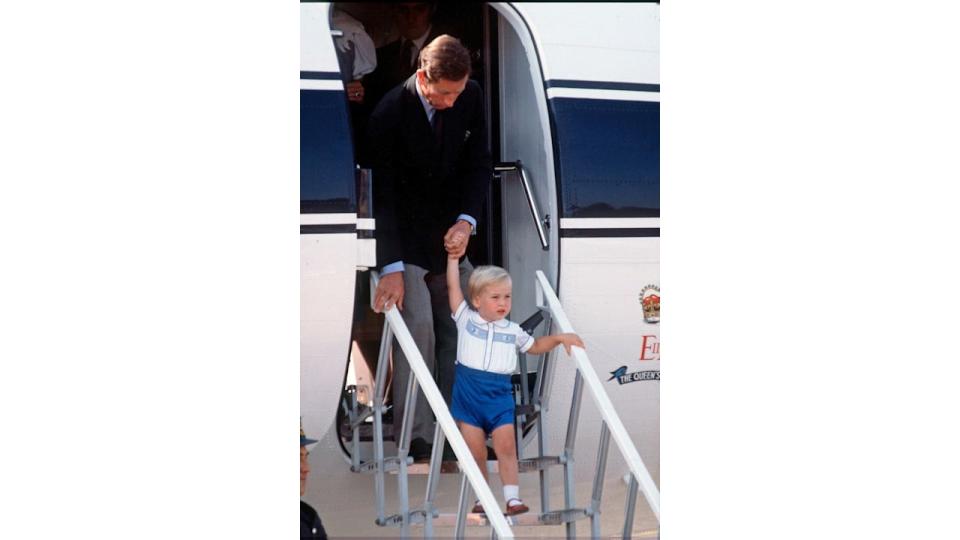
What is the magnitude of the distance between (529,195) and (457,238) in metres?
0.27

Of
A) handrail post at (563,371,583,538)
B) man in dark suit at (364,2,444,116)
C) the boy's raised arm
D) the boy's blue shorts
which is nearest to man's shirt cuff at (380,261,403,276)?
the boy's raised arm

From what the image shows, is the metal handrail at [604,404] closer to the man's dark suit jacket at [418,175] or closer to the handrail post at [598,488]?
the handrail post at [598,488]

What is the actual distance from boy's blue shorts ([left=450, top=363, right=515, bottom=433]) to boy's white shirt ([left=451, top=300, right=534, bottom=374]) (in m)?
0.02

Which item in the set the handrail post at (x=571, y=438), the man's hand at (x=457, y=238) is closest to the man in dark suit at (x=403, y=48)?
the man's hand at (x=457, y=238)

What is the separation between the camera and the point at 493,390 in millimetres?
2576

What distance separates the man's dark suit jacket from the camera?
249 centimetres

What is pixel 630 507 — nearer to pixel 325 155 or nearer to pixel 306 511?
pixel 306 511

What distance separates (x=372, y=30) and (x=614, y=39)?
1.85ft

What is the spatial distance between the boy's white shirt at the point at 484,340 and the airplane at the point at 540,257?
0.20 feet

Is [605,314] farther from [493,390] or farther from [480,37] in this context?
[480,37]

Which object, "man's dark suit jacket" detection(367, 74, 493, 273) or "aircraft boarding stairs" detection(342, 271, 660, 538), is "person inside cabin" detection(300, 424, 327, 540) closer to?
"aircraft boarding stairs" detection(342, 271, 660, 538)

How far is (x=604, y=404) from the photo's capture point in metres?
2.53

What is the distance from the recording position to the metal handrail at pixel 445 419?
234 cm
